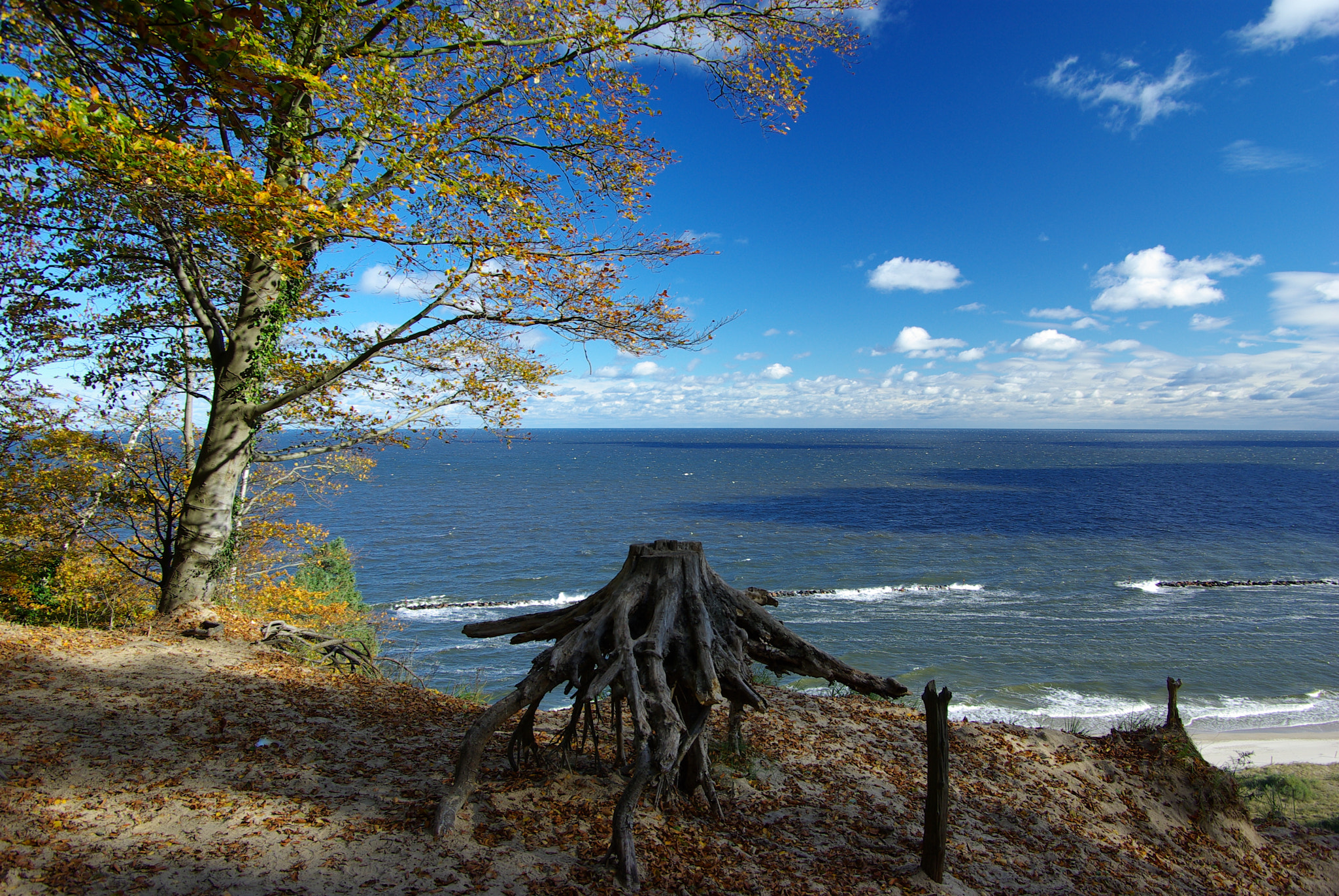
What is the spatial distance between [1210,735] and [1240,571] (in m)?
32.2

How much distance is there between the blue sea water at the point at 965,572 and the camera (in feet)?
85.7

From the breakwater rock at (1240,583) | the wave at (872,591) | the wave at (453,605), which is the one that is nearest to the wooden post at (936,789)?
the wave at (453,605)

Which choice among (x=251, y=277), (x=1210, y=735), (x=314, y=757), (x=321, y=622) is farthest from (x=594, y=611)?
(x=1210, y=735)

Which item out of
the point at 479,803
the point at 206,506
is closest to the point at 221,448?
the point at 206,506

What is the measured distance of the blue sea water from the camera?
26.1 meters

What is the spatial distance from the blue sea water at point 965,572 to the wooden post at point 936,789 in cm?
754

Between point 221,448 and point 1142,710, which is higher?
point 221,448

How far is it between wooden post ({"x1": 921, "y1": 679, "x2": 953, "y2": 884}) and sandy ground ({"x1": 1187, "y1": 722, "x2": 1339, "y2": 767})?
18232 mm

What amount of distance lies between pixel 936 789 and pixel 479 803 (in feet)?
14.6

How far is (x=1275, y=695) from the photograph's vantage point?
81.6 feet

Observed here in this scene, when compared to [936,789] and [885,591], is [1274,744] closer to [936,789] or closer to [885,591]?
[885,591]

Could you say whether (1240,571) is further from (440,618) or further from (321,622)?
(321,622)

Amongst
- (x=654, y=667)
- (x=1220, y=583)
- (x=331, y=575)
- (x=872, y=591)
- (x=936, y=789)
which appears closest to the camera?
(x=654, y=667)

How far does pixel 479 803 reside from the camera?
20.1 feet
